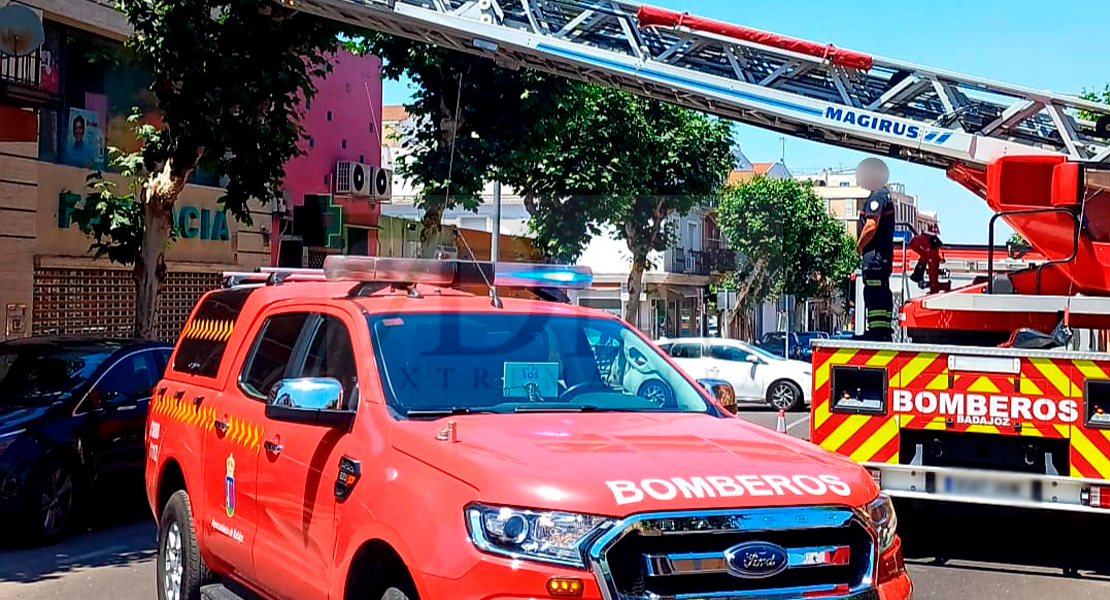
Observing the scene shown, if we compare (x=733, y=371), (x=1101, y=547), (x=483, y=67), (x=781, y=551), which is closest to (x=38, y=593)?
(x=781, y=551)

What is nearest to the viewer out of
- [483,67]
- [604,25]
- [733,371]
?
[604,25]

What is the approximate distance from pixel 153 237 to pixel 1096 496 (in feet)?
36.4

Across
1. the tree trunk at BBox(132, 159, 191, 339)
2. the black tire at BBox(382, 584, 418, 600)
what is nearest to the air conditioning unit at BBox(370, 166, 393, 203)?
the tree trunk at BBox(132, 159, 191, 339)

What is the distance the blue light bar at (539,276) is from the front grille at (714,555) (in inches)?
96.5

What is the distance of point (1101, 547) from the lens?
9.19 m

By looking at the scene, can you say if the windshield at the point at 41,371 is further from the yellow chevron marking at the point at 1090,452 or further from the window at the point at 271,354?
the yellow chevron marking at the point at 1090,452

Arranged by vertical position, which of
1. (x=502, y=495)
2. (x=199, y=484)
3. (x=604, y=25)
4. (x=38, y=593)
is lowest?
(x=38, y=593)

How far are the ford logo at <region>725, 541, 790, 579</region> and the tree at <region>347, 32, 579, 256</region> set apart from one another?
607 inches

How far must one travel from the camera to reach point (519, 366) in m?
5.21

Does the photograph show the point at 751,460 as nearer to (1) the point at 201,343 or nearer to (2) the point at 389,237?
(1) the point at 201,343

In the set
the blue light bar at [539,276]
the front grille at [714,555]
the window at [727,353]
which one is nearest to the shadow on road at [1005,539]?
the blue light bar at [539,276]

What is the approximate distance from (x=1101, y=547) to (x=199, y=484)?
22.7 ft

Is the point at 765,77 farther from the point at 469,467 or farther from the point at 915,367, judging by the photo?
the point at 469,467

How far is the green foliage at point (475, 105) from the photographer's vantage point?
62.2ft
